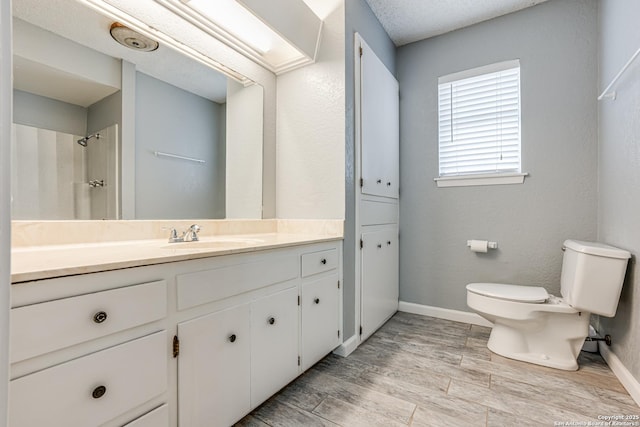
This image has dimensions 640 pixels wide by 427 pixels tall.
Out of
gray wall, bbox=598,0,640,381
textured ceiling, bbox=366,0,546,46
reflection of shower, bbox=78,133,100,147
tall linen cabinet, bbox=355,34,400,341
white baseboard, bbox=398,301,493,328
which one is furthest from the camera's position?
white baseboard, bbox=398,301,493,328

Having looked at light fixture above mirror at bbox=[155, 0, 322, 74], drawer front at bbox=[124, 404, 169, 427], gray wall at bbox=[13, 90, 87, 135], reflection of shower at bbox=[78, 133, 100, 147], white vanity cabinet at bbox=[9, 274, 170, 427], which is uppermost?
light fixture above mirror at bbox=[155, 0, 322, 74]

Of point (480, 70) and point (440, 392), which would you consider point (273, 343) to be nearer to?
point (440, 392)

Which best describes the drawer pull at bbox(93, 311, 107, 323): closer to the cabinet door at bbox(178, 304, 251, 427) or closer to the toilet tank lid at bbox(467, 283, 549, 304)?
the cabinet door at bbox(178, 304, 251, 427)

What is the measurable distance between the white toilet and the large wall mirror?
1773mm

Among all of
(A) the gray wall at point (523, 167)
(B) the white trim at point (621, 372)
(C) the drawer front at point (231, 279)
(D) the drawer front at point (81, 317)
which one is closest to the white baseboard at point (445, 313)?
(A) the gray wall at point (523, 167)

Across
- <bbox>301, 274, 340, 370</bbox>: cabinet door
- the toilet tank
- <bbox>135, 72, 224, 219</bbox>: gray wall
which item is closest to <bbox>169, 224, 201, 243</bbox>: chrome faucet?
<bbox>135, 72, 224, 219</bbox>: gray wall

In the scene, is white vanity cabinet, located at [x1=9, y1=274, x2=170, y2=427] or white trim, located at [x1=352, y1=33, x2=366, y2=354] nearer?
white vanity cabinet, located at [x1=9, y1=274, x2=170, y2=427]

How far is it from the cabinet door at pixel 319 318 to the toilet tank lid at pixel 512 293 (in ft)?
3.18

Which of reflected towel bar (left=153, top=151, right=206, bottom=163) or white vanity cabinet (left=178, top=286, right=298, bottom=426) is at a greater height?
reflected towel bar (left=153, top=151, right=206, bottom=163)

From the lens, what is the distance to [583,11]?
1985mm

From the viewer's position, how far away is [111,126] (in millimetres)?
1310

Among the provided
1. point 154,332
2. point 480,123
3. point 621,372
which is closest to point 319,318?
point 154,332

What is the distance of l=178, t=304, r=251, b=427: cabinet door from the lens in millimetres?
965

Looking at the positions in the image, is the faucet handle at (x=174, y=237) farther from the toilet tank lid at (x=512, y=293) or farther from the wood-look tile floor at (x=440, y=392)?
the toilet tank lid at (x=512, y=293)
